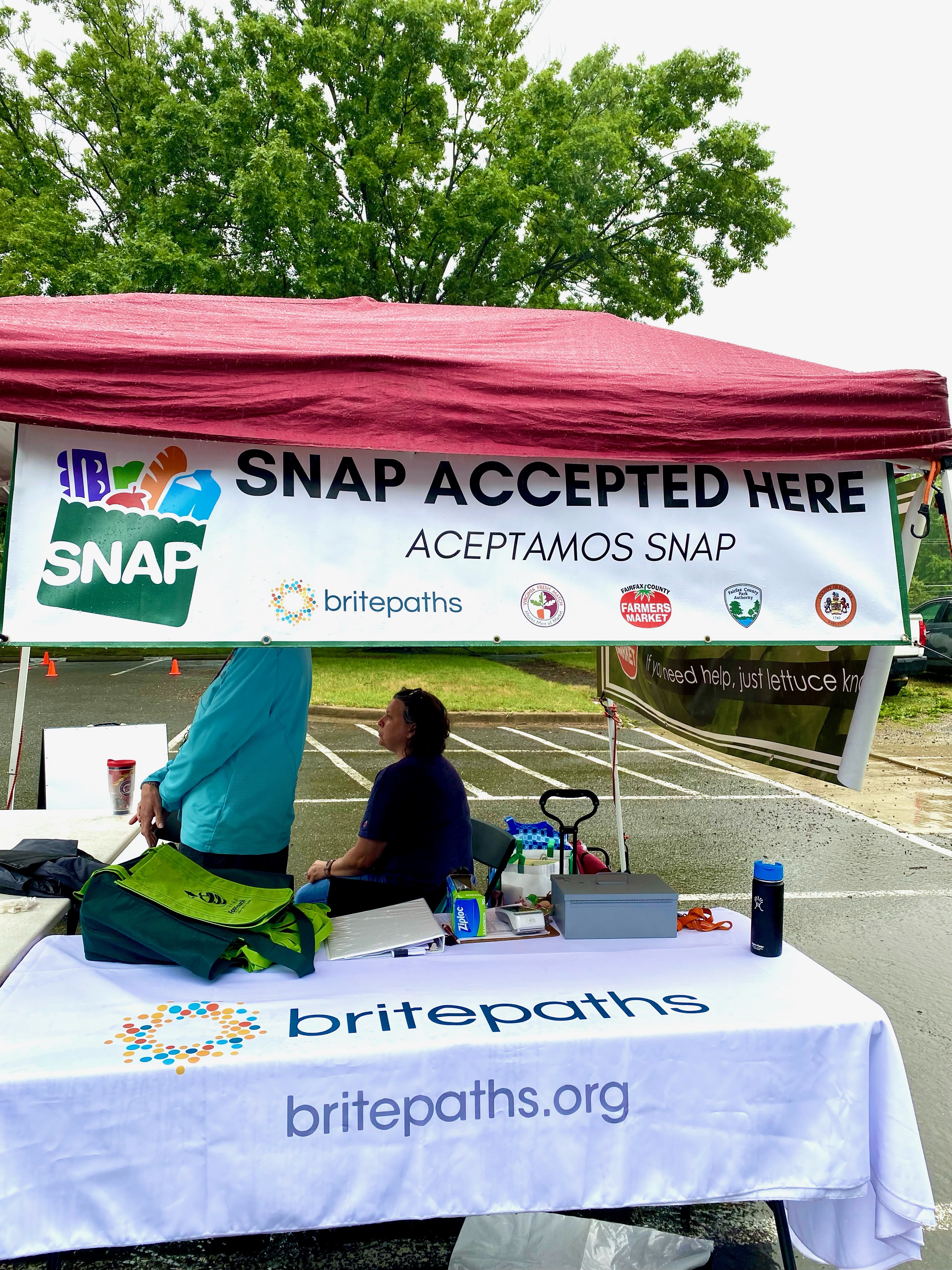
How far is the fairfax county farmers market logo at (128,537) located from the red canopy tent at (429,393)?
120 millimetres

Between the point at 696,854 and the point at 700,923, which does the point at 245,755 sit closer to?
the point at 700,923

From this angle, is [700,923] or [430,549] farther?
[700,923]

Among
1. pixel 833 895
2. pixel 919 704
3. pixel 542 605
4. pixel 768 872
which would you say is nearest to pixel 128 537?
pixel 542 605

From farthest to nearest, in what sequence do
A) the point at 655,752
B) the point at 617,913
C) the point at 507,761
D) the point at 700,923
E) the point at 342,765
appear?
the point at 655,752 < the point at 507,761 < the point at 342,765 < the point at 700,923 < the point at 617,913

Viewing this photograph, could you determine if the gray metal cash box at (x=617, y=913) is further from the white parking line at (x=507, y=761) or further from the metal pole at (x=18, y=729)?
the white parking line at (x=507, y=761)

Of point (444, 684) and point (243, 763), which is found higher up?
point (444, 684)

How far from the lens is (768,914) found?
9.03 ft

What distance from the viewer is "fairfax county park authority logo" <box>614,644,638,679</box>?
198 inches

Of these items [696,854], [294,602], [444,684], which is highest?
[444,684]

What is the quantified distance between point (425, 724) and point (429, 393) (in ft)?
5.22

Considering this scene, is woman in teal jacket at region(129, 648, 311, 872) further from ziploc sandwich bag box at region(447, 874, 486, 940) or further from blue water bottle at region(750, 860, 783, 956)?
blue water bottle at region(750, 860, 783, 956)

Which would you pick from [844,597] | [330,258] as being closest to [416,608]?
[844,597]

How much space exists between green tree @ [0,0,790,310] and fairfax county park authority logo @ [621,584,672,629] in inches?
563

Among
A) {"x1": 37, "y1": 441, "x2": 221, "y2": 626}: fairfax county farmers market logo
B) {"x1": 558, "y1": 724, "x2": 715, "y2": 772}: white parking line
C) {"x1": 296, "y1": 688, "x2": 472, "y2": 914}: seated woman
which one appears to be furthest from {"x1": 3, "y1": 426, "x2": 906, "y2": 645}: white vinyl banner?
{"x1": 558, "y1": 724, "x2": 715, "y2": 772}: white parking line
